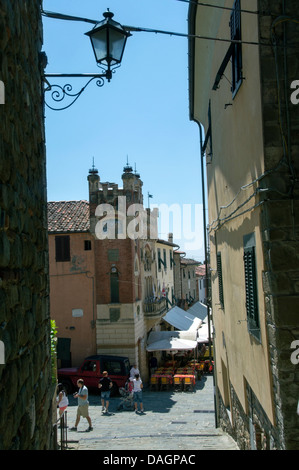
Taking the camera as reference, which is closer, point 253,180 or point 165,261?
point 253,180

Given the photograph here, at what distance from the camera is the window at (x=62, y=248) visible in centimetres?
2530

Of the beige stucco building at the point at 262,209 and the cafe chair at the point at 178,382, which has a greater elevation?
the beige stucco building at the point at 262,209

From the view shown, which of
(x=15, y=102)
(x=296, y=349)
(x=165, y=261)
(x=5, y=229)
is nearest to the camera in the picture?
(x=5, y=229)

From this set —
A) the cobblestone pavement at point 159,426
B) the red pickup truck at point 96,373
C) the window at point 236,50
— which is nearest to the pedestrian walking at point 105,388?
the cobblestone pavement at point 159,426

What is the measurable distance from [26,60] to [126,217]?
21.0 meters

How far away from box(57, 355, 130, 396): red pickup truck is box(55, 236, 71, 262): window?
6.28 m

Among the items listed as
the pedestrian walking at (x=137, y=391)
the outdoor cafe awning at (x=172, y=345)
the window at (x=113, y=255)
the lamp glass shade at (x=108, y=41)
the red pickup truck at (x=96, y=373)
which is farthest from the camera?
the window at (x=113, y=255)

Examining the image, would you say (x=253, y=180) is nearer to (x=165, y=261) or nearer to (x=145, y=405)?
(x=145, y=405)

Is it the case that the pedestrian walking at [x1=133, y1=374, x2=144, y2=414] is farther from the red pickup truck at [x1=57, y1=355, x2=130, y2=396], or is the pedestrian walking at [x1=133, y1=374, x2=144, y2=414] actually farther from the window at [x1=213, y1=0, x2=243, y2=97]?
the window at [x1=213, y1=0, x2=243, y2=97]

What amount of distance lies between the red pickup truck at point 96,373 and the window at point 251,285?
15354mm

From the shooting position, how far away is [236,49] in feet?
22.2

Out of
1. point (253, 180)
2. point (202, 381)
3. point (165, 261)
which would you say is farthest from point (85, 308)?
point (253, 180)

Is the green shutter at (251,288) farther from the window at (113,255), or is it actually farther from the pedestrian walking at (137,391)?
the window at (113,255)

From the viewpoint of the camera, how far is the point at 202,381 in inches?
952
